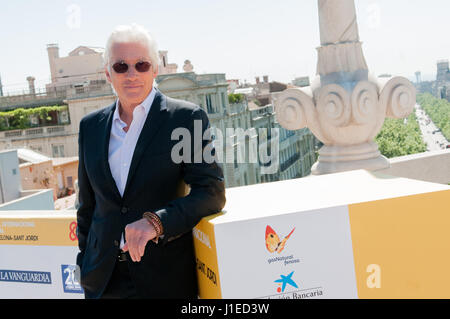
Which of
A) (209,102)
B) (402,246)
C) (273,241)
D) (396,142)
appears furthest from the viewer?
(396,142)

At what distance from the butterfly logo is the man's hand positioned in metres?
0.43

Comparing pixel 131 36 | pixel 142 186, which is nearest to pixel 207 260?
pixel 142 186

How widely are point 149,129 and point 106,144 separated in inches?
9.5

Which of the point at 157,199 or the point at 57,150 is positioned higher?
the point at 157,199

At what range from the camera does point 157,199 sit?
231cm

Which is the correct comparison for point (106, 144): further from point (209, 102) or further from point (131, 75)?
point (209, 102)

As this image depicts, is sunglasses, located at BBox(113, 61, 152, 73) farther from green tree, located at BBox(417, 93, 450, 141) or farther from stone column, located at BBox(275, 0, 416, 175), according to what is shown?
green tree, located at BBox(417, 93, 450, 141)

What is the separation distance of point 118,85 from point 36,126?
44461mm

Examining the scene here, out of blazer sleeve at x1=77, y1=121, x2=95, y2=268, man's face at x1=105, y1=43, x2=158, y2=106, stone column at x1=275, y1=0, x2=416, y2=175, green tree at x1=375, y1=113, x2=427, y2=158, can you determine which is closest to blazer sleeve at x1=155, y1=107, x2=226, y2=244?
man's face at x1=105, y1=43, x2=158, y2=106

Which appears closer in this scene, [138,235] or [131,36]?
[138,235]

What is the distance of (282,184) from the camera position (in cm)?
286
